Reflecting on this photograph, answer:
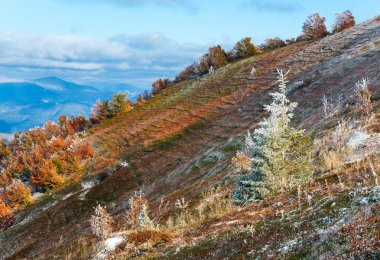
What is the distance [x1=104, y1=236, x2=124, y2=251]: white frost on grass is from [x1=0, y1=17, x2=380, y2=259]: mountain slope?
54.5ft

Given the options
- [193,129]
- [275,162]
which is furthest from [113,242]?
[193,129]

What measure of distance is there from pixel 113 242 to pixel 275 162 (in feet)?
32.4

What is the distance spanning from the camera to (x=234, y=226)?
47.0 feet

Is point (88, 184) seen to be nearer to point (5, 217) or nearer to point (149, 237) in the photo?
point (5, 217)

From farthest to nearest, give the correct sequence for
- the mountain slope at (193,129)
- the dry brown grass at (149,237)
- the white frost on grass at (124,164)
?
the white frost on grass at (124,164) < the mountain slope at (193,129) < the dry brown grass at (149,237)

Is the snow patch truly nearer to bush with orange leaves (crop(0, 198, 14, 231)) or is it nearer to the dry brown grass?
bush with orange leaves (crop(0, 198, 14, 231))

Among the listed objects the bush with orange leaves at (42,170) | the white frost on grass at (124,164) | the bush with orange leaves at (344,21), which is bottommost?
the white frost on grass at (124,164)

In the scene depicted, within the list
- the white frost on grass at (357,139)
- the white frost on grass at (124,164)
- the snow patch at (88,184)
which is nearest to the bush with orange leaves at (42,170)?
the snow patch at (88,184)

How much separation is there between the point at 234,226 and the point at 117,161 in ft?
231

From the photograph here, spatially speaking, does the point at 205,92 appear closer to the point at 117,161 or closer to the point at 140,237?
the point at 117,161

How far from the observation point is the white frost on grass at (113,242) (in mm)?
17741

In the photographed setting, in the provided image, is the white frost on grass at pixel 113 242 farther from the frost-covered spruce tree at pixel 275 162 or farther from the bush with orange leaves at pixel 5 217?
the bush with orange leaves at pixel 5 217

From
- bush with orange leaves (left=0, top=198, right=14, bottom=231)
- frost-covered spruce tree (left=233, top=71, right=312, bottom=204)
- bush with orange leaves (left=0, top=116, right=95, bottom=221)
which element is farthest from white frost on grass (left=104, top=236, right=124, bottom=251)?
bush with orange leaves (left=0, top=116, right=95, bottom=221)

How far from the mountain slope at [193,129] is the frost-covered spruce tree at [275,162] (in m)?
13.4
